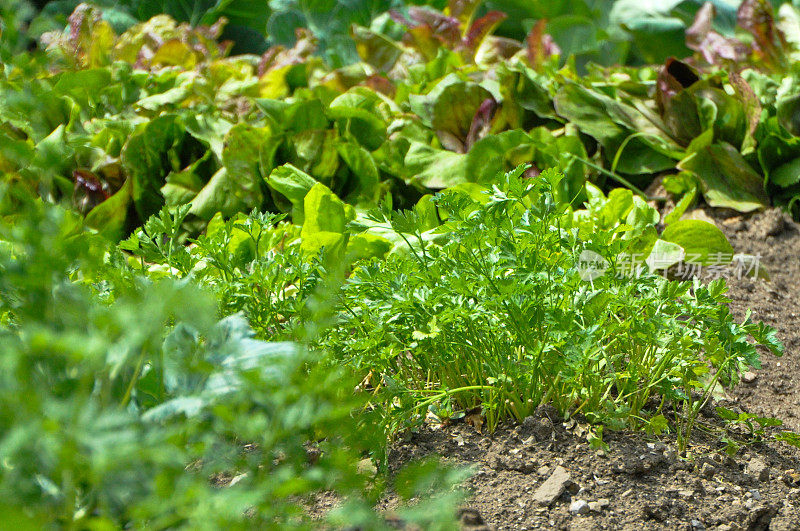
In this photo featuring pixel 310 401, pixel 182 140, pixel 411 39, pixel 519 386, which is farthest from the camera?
pixel 411 39

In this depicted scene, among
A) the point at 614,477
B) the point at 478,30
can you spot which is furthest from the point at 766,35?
the point at 614,477

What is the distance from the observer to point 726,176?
2666 millimetres

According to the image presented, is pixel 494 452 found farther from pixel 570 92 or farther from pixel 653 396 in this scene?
pixel 570 92

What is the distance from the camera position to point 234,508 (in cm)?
65

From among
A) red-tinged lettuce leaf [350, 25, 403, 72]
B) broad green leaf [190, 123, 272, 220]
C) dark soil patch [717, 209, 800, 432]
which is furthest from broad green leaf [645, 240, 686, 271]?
red-tinged lettuce leaf [350, 25, 403, 72]

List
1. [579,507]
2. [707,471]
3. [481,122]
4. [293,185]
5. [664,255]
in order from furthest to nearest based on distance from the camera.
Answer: [481,122] < [293,185] < [664,255] < [707,471] < [579,507]

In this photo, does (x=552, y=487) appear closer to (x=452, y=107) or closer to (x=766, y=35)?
(x=452, y=107)

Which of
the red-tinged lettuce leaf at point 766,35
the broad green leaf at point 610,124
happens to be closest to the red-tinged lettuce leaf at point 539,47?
the broad green leaf at point 610,124

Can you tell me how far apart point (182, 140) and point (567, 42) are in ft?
6.63

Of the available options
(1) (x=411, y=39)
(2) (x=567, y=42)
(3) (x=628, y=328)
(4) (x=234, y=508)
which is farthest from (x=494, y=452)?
(2) (x=567, y=42)

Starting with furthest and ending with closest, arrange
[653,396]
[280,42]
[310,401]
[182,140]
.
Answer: [280,42] → [182,140] → [653,396] → [310,401]

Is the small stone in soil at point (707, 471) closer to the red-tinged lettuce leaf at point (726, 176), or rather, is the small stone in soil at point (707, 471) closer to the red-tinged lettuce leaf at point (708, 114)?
the red-tinged lettuce leaf at point (726, 176)

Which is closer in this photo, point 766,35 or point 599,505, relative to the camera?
point 599,505

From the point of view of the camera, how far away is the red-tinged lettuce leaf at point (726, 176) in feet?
8.61
